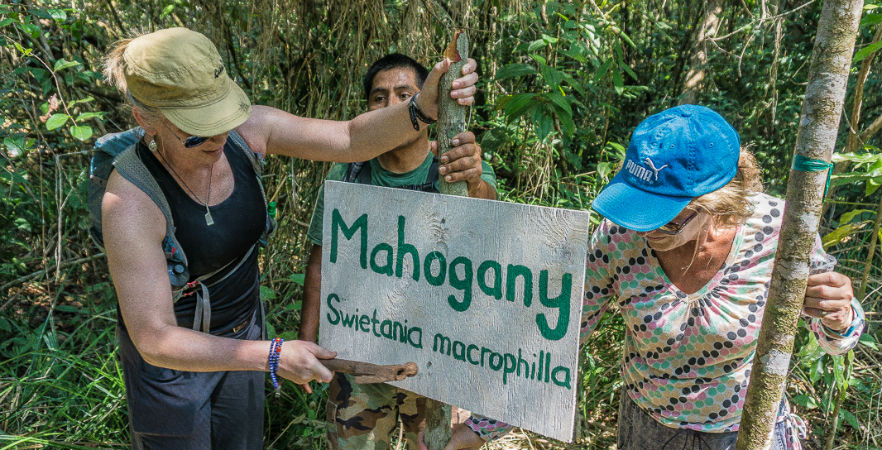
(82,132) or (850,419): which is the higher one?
(82,132)

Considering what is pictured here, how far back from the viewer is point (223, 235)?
150 cm

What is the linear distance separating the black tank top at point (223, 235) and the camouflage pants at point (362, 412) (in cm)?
39

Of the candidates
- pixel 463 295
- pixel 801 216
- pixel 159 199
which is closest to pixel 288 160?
pixel 159 199

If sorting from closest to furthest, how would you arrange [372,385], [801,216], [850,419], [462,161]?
1. [801,216]
2. [462,161]
3. [372,385]
4. [850,419]

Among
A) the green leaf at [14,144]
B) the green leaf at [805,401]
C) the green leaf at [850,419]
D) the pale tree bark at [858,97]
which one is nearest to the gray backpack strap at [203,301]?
the green leaf at [14,144]

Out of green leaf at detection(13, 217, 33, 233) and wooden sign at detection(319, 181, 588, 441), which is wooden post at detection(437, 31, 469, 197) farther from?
green leaf at detection(13, 217, 33, 233)

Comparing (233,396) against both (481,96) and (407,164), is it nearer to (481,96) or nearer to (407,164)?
(407,164)

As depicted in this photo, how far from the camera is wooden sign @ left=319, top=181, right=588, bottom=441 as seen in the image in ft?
3.62

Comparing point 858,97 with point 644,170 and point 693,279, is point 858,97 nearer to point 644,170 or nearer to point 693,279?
point 693,279

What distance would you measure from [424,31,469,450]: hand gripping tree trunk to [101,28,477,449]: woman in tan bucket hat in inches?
1.0

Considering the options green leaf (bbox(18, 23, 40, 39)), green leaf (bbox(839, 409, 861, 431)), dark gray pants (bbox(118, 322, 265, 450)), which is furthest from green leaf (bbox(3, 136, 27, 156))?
green leaf (bbox(839, 409, 861, 431))

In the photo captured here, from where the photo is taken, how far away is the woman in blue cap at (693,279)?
1180 mm

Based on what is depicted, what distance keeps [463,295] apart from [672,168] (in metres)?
0.49

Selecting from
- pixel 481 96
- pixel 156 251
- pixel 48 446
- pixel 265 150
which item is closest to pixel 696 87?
pixel 481 96
